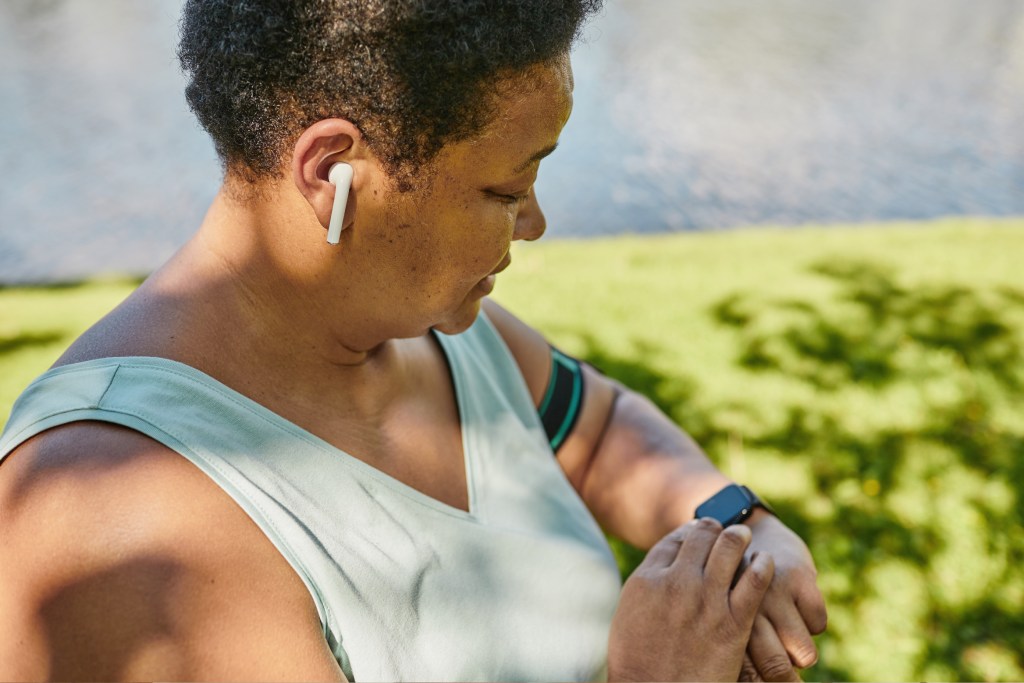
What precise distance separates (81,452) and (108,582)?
185 mm

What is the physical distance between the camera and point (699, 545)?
173cm

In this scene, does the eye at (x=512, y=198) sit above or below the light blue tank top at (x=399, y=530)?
above

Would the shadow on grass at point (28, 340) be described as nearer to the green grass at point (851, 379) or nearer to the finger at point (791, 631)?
the green grass at point (851, 379)

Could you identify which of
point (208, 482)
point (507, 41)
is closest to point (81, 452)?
point (208, 482)

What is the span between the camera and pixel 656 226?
6.89 metres

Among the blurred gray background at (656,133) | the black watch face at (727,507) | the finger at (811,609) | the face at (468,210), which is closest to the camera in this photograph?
the face at (468,210)

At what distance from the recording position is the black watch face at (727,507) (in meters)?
2.00

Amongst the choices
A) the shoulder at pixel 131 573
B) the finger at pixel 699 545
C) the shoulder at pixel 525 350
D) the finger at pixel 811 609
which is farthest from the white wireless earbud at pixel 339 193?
the finger at pixel 811 609

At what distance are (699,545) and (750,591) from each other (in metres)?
0.13

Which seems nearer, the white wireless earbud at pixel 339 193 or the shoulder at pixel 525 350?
the white wireless earbud at pixel 339 193

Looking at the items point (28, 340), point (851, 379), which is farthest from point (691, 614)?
point (28, 340)

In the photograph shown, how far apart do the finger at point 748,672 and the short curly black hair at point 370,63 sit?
3.63 ft

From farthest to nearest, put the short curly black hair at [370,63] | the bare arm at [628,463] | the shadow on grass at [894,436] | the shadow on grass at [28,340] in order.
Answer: the shadow on grass at [28,340], the shadow on grass at [894,436], the bare arm at [628,463], the short curly black hair at [370,63]

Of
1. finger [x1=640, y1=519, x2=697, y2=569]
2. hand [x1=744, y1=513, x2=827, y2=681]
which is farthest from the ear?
hand [x1=744, y1=513, x2=827, y2=681]
